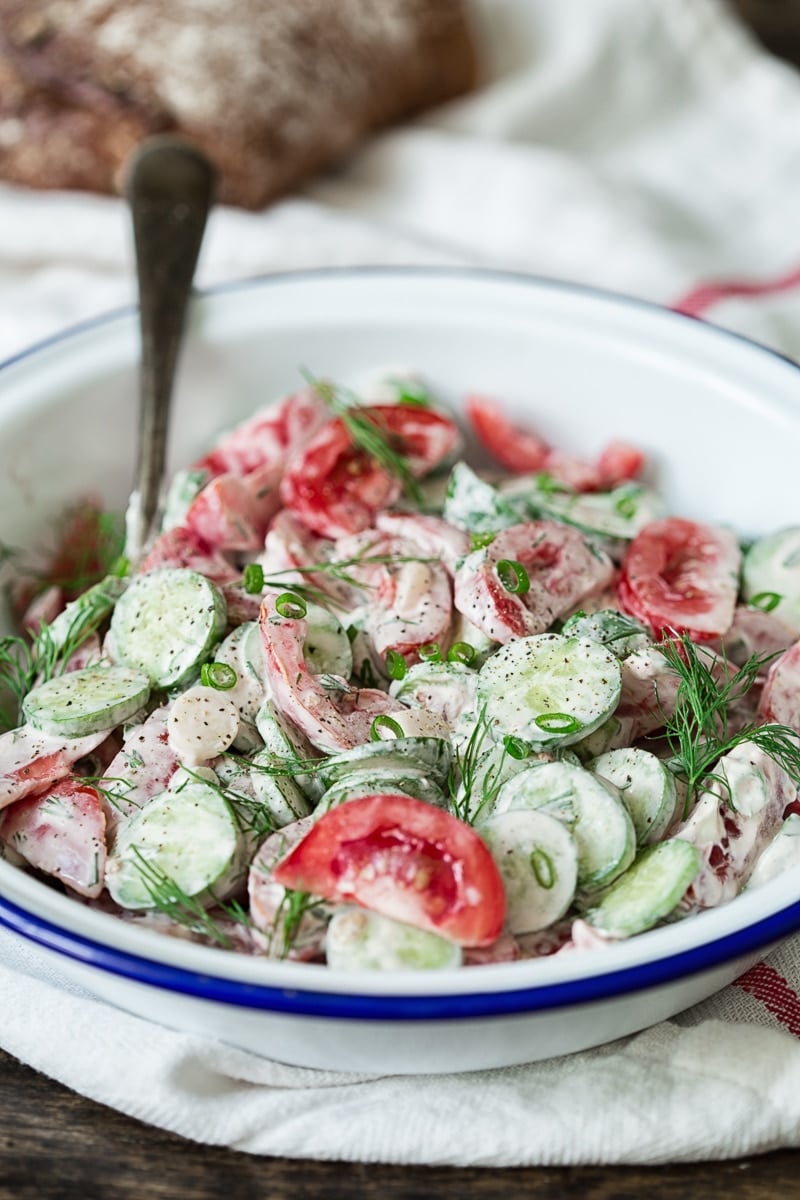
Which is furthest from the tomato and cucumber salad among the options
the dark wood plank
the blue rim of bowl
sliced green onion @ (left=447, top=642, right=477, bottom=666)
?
the dark wood plank

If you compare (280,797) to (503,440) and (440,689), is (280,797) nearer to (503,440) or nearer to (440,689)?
(440,689)

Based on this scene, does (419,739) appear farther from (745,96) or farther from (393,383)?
(745,96)

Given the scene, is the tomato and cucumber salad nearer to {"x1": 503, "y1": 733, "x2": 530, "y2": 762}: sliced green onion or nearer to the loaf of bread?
{"x1": 503, "y1": 733, "x2": 530, "y2": 762}: sliced green onion

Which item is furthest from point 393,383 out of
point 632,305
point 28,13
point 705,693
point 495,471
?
point 28,13

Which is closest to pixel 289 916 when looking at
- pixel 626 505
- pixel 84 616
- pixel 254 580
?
pixel 254 580

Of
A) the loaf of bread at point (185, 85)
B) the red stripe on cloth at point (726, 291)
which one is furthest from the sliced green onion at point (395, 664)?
the loaf of bread at point (185, 85)

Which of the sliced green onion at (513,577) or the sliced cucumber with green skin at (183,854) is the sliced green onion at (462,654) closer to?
the sliced green onion at (513,577)
